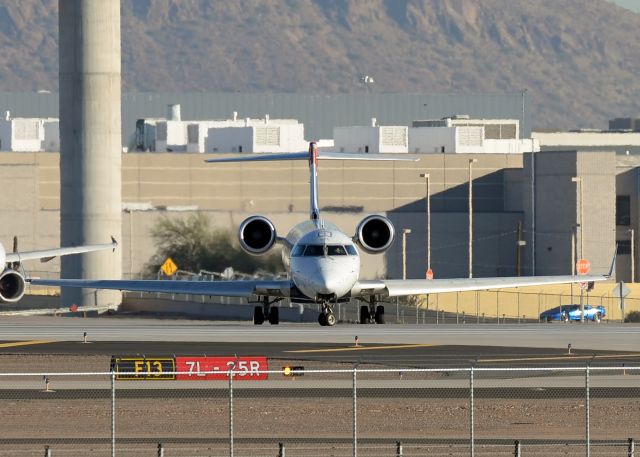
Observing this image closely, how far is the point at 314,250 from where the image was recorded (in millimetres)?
57344

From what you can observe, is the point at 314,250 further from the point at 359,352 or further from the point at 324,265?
the point at 359,352

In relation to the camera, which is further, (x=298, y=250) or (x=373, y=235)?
(x=373, y=235)

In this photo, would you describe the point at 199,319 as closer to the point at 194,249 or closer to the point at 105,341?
the point at 194,249

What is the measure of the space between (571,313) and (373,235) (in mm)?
43996

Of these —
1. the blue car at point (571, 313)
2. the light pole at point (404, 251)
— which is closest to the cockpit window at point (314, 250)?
the blue car at point (571, 313)

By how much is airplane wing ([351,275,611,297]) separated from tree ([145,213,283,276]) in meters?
51.9

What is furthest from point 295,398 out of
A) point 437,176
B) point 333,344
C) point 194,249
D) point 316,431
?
point 437,176

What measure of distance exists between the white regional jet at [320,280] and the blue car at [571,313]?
3922cm

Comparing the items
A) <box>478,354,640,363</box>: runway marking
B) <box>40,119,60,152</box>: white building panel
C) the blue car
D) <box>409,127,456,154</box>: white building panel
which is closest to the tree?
the blue car

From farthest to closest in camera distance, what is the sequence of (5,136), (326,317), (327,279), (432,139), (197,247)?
(5,136) < (432,139) < (197,247) < (326,317) < (327,279)

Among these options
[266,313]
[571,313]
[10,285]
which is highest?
[10,285]

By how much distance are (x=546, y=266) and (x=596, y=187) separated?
735 centimetres

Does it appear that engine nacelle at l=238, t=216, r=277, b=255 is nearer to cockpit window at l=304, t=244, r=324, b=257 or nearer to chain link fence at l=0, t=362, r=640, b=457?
cockpit window at l=304, t=244, r=324, b=257

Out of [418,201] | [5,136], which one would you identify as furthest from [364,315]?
[5,136]
